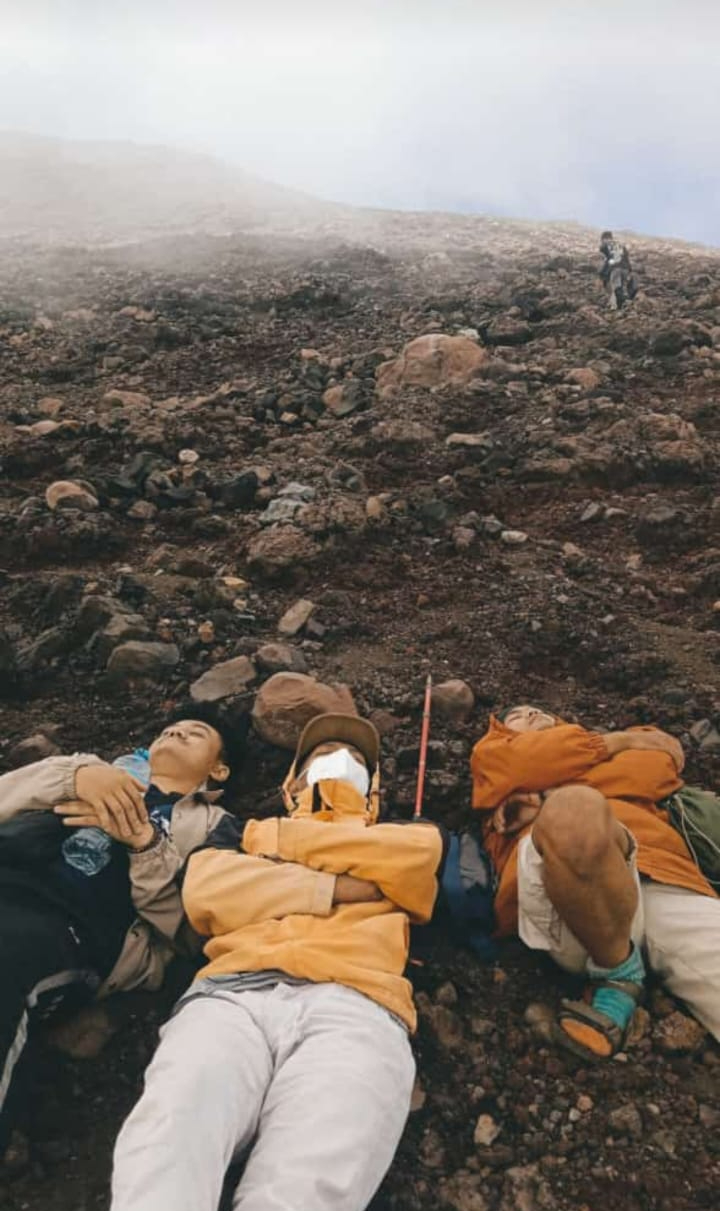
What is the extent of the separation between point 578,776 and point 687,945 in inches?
27.8

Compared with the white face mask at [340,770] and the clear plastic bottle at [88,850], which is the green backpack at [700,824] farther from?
the clear plastic bottle at [88,850]

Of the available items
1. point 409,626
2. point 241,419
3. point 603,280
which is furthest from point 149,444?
point 603,280

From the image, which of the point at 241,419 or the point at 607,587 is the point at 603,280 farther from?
the point at 607,587

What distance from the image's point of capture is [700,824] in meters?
3.21

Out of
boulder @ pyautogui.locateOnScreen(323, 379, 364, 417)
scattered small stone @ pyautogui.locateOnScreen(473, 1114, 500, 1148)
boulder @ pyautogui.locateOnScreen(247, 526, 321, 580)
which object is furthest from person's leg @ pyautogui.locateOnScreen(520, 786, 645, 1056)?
boulder @ pyautogui.locateOnScreen(323, 379, 364, 417)

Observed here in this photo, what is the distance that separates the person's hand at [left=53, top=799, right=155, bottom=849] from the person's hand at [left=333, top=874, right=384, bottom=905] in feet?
2.16

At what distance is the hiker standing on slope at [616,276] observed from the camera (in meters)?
11.5

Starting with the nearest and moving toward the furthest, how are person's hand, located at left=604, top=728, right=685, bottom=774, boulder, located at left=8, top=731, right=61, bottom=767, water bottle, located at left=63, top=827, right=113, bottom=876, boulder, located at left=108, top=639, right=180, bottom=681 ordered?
water bottle, located at left=63, top=827, right=113, bottom=876 → person's hand, located at left=604, top=728, right=685, bottom=774 → boulder, located at left=8, top=731, right=61, bottom=767 → boulder, located at left=108, top=639, right=180, bottom=681

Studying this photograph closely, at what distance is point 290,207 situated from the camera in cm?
2697

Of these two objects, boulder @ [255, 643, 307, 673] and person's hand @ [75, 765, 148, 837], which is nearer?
person's hand @ [75, 765, 148, 837]

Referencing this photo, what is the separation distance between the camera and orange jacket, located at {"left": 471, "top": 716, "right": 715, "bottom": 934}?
3168 mm

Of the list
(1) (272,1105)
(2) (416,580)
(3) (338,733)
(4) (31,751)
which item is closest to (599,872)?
(1) (272,1105)

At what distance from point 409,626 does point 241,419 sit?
3.41m

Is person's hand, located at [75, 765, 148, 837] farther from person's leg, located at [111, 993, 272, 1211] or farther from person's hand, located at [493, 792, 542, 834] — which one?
person's hand, located at [493, 792, 542, 834]
